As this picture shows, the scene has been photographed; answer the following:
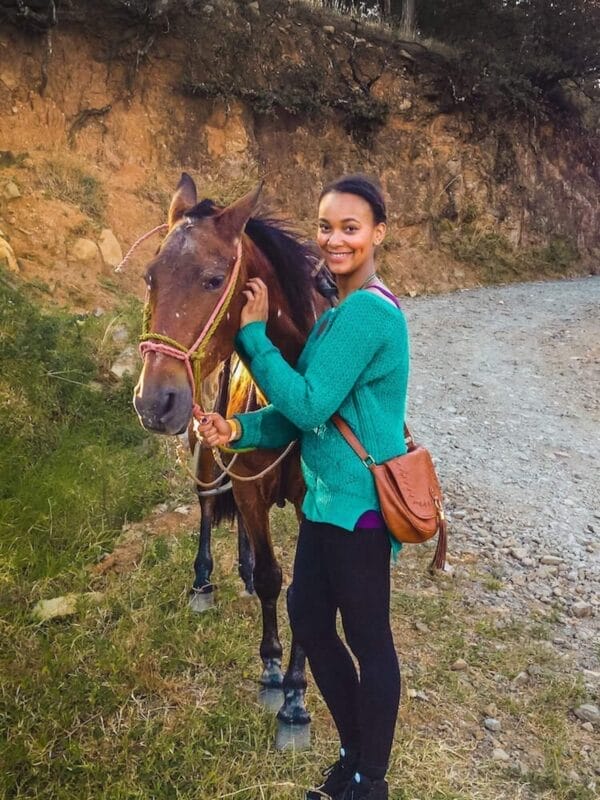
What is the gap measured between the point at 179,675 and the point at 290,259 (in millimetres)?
1845

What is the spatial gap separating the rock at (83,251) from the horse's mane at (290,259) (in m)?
6.32

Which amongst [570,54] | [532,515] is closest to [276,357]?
[532,515]

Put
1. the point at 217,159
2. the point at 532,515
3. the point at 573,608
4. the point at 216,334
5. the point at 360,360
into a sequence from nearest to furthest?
the point at 360,360 < the point at 216,334 < the point at 573,608 < the point at 532,515 < the point at 217,159

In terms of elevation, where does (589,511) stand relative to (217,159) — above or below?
below

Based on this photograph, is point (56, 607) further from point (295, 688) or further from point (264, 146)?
point (264, 146)

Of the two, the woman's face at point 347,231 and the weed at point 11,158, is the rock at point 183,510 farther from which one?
the weed at point 11,158

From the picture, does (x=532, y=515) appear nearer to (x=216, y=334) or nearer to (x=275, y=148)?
(x=216, y=334)

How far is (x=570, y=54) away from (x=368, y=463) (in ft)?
52.8

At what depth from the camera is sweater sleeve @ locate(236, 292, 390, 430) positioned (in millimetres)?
1665

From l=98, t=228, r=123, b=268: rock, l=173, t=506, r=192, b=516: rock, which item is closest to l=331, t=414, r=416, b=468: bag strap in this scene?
l=173, t=506, r=192, b=516: rock

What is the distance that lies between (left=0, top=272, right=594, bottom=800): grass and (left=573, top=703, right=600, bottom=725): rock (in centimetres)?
5

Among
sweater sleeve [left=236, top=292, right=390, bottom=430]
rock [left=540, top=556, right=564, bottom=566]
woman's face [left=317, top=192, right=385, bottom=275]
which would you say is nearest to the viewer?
sweater sleeve [left=236, top=292, right=390, bottom=430]

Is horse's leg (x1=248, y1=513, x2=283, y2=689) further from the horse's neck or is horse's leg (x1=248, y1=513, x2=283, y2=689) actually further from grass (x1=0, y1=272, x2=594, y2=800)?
the horse's neck

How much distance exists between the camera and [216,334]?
186 cm
